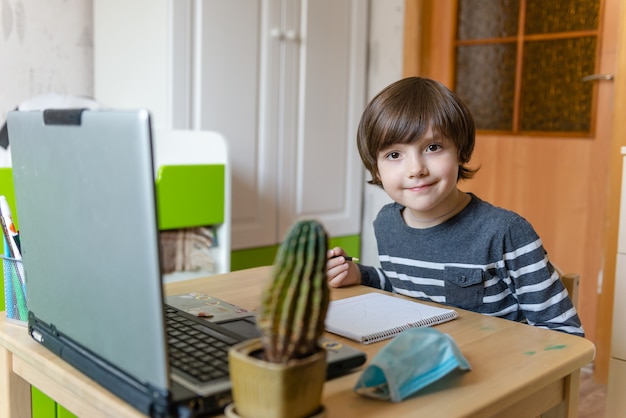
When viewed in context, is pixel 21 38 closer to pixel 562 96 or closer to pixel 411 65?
pixel 411 65

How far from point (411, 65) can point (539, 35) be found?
19.9 inches

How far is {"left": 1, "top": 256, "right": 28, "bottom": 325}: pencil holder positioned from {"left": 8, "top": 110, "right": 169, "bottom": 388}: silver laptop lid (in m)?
0.12

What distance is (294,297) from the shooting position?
533 millimetres

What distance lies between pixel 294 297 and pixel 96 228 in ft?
0.64

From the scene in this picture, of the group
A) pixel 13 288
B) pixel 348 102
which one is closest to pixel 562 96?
pixel 348 102

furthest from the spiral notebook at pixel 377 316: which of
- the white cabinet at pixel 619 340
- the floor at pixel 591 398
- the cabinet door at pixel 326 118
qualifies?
the cabinet door at pixel 326 118

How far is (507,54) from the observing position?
2.62 meters

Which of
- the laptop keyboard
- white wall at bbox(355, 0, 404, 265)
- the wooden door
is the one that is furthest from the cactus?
white wall at bbox(355, 0, 404, 265)

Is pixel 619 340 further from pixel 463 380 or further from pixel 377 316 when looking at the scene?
pixel 463 380

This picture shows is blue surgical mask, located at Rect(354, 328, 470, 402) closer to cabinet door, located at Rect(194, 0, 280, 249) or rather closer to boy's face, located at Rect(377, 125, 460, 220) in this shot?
boy's face, located at Rect(377, 125, 460, 220)

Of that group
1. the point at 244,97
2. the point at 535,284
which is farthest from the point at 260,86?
the point at 535,284

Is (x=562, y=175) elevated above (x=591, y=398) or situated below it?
above

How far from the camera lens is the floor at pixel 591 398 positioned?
2.05 metres

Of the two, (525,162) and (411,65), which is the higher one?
(411,65)
